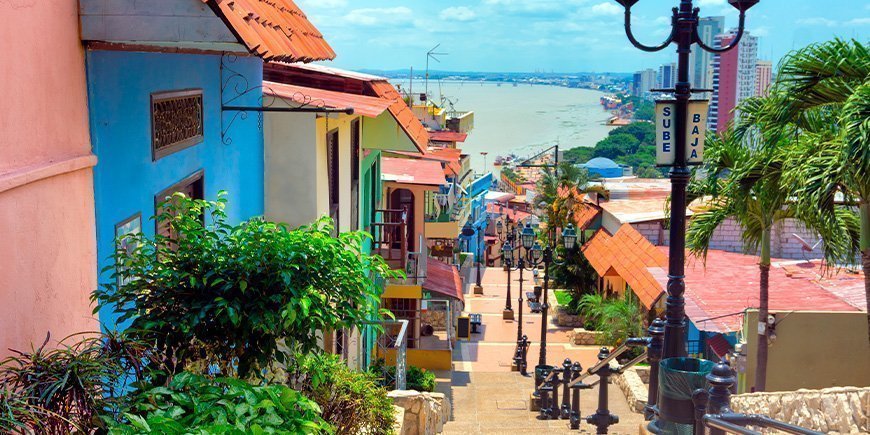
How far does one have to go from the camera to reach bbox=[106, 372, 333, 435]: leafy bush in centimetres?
334

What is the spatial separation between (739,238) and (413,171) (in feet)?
27.8

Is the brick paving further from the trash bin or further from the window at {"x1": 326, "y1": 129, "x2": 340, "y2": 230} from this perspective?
the trash bin

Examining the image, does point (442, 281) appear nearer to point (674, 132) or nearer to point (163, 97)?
point (674, 132)

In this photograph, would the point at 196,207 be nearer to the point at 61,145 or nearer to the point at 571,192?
the point at 61,145

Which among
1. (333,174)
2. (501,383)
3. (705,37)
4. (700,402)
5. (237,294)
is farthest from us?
(705,37)

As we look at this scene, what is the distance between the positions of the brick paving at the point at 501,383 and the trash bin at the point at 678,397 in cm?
636

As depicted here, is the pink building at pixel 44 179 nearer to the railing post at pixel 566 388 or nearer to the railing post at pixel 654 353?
the railing post at pixel 654 353

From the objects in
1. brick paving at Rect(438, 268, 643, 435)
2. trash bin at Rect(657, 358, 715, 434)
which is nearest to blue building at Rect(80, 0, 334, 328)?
trash bin at Rect(657, 358, 715, 434)

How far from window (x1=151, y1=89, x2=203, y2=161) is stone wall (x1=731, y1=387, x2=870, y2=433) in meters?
5.60

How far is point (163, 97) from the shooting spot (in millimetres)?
6145

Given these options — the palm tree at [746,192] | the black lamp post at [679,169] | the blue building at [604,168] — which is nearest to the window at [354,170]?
the palm tree at [746,192]

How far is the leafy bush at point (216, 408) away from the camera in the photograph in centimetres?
334

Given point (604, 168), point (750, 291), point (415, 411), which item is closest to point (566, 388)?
point (750, 291)

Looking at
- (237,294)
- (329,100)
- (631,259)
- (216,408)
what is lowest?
(631,259)
